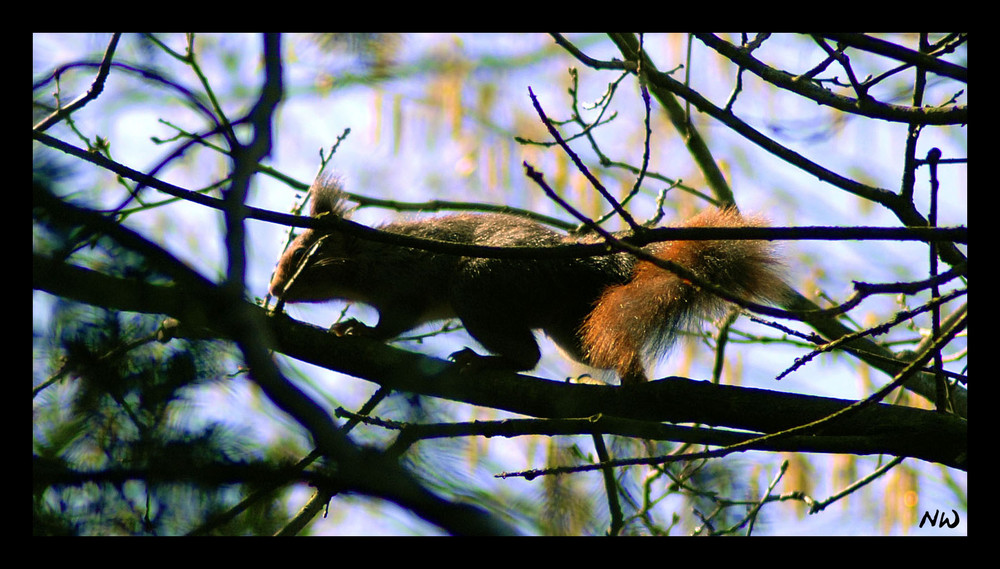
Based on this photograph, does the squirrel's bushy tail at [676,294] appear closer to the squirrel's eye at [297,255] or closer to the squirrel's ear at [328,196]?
the squirrel's ear at [328,196]

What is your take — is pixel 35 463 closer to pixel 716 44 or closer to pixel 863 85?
pixel 716 44

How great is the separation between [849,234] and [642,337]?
1.56 meters

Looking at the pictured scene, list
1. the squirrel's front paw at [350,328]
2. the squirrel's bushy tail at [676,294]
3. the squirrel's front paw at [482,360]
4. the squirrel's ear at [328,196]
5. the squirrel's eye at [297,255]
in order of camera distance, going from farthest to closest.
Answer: the squirrel's eye at [297,255] → the squirrel's ear at [328,196] → the squirrel's front paw at [350,328] → the squirrel's front paw at [482,360] → the squirrel's bushy tail at [676,294]

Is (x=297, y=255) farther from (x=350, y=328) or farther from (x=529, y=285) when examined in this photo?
(x=529, y=285)

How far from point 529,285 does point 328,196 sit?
1.62 m

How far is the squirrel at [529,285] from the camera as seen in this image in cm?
374

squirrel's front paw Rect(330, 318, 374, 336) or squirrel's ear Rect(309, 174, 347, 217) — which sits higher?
squirrel's ear Rect(309, 174, 347, 217)

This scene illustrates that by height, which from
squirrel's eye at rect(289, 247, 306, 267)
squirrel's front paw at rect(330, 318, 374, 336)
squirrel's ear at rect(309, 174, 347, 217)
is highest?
squirrel's ear at rect(309, 174, 347, 217)

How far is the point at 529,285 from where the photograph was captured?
14.9ft

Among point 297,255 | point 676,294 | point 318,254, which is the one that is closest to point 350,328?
point 318,254

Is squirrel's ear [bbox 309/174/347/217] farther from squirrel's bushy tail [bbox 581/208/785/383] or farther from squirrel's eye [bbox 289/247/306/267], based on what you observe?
squirrel's bushy tail [bbox 581/208/785/383]

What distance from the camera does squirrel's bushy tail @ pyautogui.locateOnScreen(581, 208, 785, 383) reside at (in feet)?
12.1

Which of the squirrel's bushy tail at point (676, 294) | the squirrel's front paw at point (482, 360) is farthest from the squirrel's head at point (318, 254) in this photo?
the squirrel's bushy tail at point (676, 294)

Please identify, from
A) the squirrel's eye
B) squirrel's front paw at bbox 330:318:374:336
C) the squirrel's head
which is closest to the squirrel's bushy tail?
squirrel's front paw at bbox 330:318:374:336
